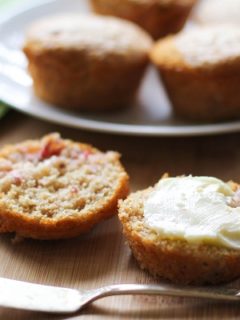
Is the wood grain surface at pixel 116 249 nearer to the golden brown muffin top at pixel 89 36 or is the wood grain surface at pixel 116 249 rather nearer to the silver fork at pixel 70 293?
the silver fork at pixel 70 293

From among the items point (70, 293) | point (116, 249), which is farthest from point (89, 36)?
point (70, 293)

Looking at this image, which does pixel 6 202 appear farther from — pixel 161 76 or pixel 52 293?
pixel 161 76

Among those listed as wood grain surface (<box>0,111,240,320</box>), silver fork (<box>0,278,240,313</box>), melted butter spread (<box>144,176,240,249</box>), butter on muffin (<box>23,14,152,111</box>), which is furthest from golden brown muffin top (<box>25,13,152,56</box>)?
silver fork (<box>0,278,240,313</box>)

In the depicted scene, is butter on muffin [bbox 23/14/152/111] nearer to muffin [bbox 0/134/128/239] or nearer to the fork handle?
muffin [bbox 0/134/128/239]

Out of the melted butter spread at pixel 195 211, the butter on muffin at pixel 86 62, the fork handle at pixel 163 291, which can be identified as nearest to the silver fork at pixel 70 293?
the fork handle at pixel 163 291

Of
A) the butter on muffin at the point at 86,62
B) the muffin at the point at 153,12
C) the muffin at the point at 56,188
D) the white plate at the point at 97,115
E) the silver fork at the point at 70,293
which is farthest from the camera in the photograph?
the muffin at the point at 153,12

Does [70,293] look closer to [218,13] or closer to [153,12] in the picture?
[153,12]
